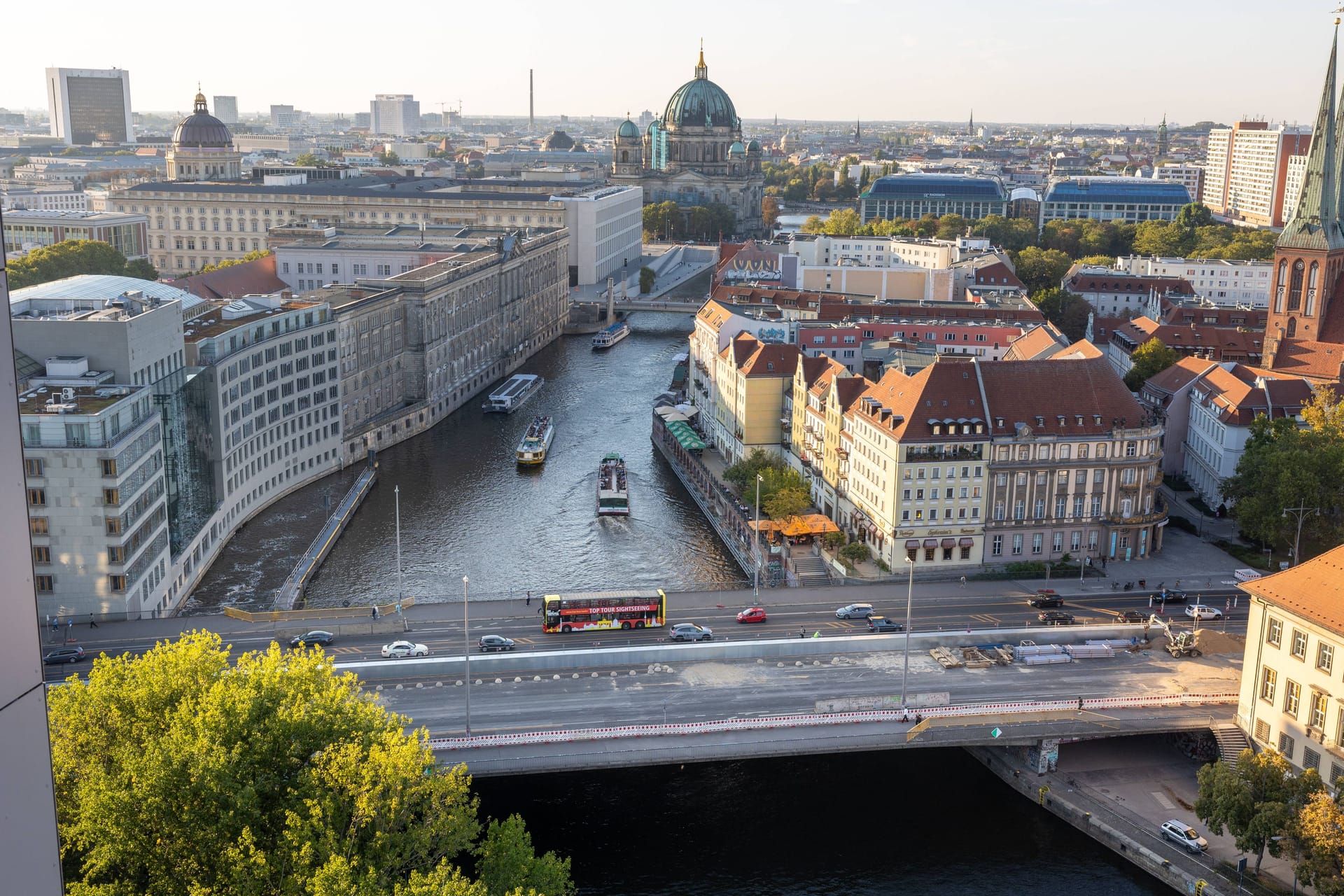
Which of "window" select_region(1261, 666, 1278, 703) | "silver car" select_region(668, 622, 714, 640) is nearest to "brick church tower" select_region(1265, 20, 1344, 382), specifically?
"window" select_region(1261, 666, 1278, 703)

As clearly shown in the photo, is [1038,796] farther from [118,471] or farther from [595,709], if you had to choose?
[118,471]

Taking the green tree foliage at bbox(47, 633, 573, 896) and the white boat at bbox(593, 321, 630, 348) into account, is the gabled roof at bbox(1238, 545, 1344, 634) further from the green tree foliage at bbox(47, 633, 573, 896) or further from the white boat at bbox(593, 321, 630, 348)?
the white boat at bbox(593, 321, 630, 348)

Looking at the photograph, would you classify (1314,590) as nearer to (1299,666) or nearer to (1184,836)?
(1299,666)

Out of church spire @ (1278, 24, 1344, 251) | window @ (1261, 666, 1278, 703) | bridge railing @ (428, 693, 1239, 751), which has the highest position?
church spire @ (1278, 24, 1344, 251)

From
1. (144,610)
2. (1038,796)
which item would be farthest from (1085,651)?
(144,610)

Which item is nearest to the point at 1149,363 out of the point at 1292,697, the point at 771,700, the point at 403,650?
the point at 1292,697

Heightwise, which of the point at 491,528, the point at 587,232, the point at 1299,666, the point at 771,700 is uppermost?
the point at 587,232
